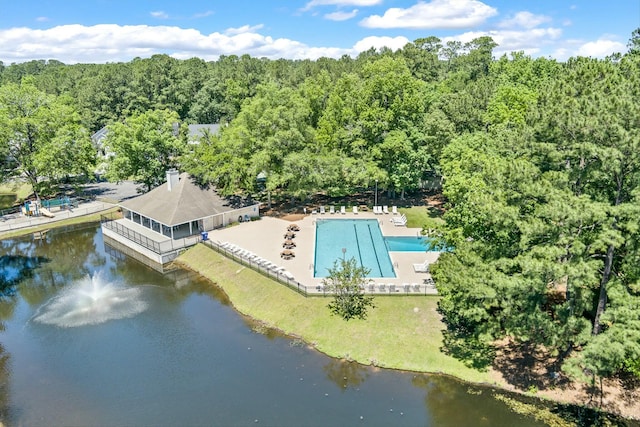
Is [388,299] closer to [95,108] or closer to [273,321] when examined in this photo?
[273,321]

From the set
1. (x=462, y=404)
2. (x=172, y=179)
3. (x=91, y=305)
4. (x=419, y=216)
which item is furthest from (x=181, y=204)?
(x=462, y=404)

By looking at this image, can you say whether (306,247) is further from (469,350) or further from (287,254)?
(469,350)

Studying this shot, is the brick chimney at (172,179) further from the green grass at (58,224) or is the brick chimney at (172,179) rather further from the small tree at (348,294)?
the small tree at (348,294)

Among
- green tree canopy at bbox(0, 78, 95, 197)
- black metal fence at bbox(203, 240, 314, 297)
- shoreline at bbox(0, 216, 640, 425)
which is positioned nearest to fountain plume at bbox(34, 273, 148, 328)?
shoreline at bbox(0, 216, 640, 425)

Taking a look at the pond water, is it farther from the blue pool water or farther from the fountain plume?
the blue pool water

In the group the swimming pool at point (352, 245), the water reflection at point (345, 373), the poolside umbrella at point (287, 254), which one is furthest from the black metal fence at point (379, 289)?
the water reflection at point (345, 373)

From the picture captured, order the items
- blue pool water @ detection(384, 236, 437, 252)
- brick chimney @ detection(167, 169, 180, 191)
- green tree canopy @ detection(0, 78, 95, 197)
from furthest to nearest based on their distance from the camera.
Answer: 1. green tree canopy @ detection(0, 78, 95, 197)
2. brick chimney @ detection(167, 169, 180, 191)
3. blue pool water @ detection(384, 236, 437, 252)
